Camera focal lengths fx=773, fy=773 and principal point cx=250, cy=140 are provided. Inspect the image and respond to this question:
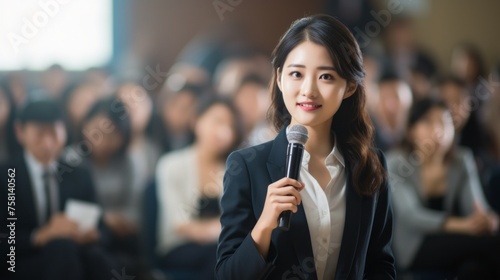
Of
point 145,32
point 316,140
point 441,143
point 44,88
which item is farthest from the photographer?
point 145,32

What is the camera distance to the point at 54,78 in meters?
4.63

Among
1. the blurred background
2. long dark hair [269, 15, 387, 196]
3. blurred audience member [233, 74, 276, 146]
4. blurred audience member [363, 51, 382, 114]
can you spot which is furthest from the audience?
long dark hair [269, 15, 387, 196]

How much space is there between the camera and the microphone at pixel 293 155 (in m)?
1.23

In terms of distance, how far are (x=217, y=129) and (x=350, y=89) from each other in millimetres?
2527

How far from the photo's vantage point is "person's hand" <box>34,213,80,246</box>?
3439 millimetres

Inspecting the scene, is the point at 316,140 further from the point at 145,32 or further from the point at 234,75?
the point at 145,32

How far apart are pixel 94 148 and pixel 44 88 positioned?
0.82m

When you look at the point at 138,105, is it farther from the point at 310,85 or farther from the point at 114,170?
the point at 310,85

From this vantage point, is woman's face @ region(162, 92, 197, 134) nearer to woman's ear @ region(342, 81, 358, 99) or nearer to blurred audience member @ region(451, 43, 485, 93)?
blurred audience member @ region(451, 43, 485, 93)

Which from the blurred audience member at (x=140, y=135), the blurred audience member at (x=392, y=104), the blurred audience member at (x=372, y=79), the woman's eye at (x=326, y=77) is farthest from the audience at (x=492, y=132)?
the woman's eye at (x=326, y=77)

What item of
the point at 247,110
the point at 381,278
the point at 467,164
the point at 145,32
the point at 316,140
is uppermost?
the point at 145,32

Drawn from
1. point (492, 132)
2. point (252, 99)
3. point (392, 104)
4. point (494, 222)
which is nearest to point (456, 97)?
point (492, 132)

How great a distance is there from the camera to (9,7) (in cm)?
397

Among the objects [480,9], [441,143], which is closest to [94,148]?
[441,143]
